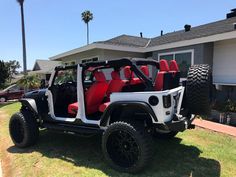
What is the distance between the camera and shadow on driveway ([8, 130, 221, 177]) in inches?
182

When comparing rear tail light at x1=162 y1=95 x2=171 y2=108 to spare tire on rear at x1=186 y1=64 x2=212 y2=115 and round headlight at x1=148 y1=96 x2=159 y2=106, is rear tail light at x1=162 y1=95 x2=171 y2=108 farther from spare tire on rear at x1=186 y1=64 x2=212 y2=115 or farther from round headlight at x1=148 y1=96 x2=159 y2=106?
spare tire on rear at x1=186 y1=64 x2=212 y2=115

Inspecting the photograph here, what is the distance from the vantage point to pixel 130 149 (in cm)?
459

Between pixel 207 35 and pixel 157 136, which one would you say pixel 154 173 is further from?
pixel 207 35

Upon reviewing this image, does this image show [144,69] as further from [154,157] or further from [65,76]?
[65,76]

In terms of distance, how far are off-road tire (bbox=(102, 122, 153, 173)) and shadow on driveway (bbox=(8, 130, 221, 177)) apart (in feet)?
0.51

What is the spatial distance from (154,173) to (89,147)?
201cm

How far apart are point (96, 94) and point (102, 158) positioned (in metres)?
1.31

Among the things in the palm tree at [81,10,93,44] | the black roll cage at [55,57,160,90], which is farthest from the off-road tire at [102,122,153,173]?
the palm tree at [81,10,93,44]

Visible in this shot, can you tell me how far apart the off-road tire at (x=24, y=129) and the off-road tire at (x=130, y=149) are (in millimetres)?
2203

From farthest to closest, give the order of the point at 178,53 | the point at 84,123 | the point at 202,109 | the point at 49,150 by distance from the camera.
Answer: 1. the point at 178,53
2. the point at 49,150
3. the point at 84,123
4. the point at 202,109

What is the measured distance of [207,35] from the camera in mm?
11484

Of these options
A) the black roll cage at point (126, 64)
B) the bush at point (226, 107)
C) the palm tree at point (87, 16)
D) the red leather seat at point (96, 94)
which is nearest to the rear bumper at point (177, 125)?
the black roll cage at point (126, 64)

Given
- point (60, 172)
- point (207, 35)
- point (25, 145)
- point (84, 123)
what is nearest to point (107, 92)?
point (84, 123)

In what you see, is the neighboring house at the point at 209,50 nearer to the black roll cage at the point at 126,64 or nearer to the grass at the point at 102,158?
the grass at the point at 102,158
